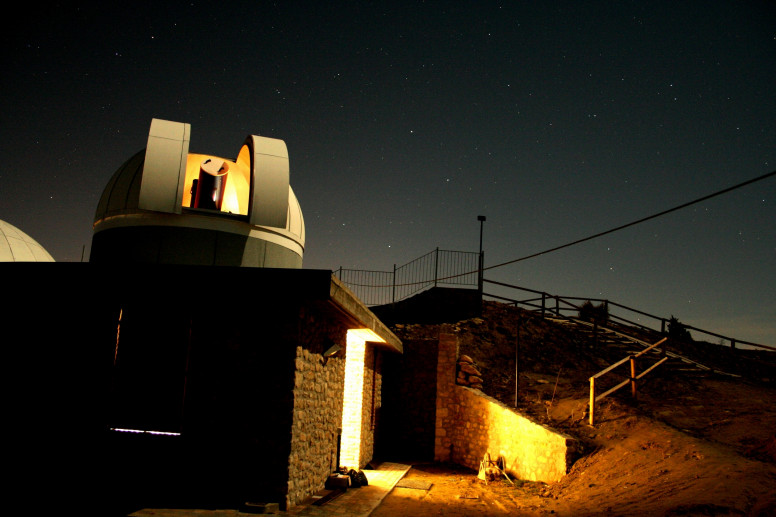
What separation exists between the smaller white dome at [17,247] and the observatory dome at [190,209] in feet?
16.7

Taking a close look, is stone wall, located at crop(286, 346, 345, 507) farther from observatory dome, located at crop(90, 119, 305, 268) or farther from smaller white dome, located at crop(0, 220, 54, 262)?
smaller white dome, located at crop(0, 220, 54, 262)

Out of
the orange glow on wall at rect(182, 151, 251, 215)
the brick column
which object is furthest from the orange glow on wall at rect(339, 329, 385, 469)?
the brick column

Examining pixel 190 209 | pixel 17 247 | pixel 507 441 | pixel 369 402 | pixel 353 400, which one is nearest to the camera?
pixel 190 209

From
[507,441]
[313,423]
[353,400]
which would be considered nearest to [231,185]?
[313,423]

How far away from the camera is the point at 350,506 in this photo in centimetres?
887

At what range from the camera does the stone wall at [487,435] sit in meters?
11.5

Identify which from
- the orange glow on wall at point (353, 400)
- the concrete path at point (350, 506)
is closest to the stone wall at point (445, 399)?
the concrete path at point (350, 506)

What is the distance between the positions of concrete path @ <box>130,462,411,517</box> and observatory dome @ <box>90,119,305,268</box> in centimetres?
443

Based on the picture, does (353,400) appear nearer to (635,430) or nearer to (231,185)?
(231,185)

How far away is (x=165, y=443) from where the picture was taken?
7.50 m

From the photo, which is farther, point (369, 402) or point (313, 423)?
point (369, 402)

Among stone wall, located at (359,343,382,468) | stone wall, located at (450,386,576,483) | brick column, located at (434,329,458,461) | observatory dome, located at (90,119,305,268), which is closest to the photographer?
observatory dome, located at (90,119,305,268)

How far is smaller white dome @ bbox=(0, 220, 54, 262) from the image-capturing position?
47.0ft

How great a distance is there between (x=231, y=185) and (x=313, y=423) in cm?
519
